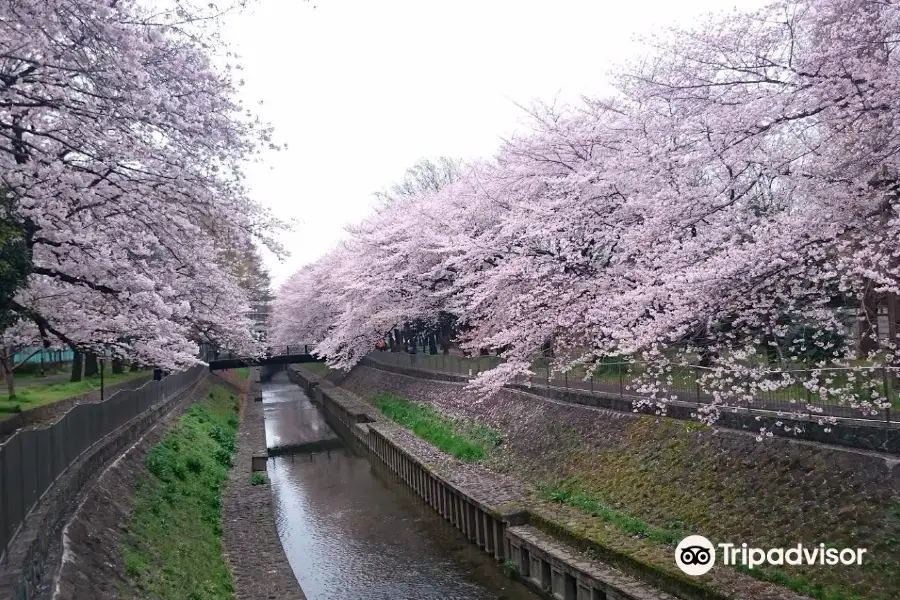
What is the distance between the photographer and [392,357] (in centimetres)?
4141

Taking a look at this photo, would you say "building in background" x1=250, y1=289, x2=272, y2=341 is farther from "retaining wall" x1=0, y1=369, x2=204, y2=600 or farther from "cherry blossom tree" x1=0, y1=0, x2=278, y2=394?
"cherry blossom tree" x1=0, y1=0, x2=278, y2=394

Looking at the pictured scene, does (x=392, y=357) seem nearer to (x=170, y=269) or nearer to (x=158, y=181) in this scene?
(x=170, y=269)

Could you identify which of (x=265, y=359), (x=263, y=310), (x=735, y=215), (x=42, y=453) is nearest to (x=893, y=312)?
(x=735, y=215)

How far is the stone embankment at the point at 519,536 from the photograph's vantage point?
34.8 feet

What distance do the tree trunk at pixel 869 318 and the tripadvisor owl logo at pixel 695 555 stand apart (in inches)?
174

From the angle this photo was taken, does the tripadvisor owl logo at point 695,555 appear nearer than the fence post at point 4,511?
No

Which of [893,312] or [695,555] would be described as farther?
[893,312]

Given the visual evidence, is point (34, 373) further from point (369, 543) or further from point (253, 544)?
point (369, 543)

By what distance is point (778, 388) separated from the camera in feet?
36.5

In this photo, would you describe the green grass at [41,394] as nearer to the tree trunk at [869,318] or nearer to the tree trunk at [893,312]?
the tree trunk at [869,318]

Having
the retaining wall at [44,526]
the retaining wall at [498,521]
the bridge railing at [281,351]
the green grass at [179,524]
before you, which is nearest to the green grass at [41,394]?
the green grass at [179,524]

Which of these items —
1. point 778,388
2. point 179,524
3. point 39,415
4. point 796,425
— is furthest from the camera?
point 39,415
